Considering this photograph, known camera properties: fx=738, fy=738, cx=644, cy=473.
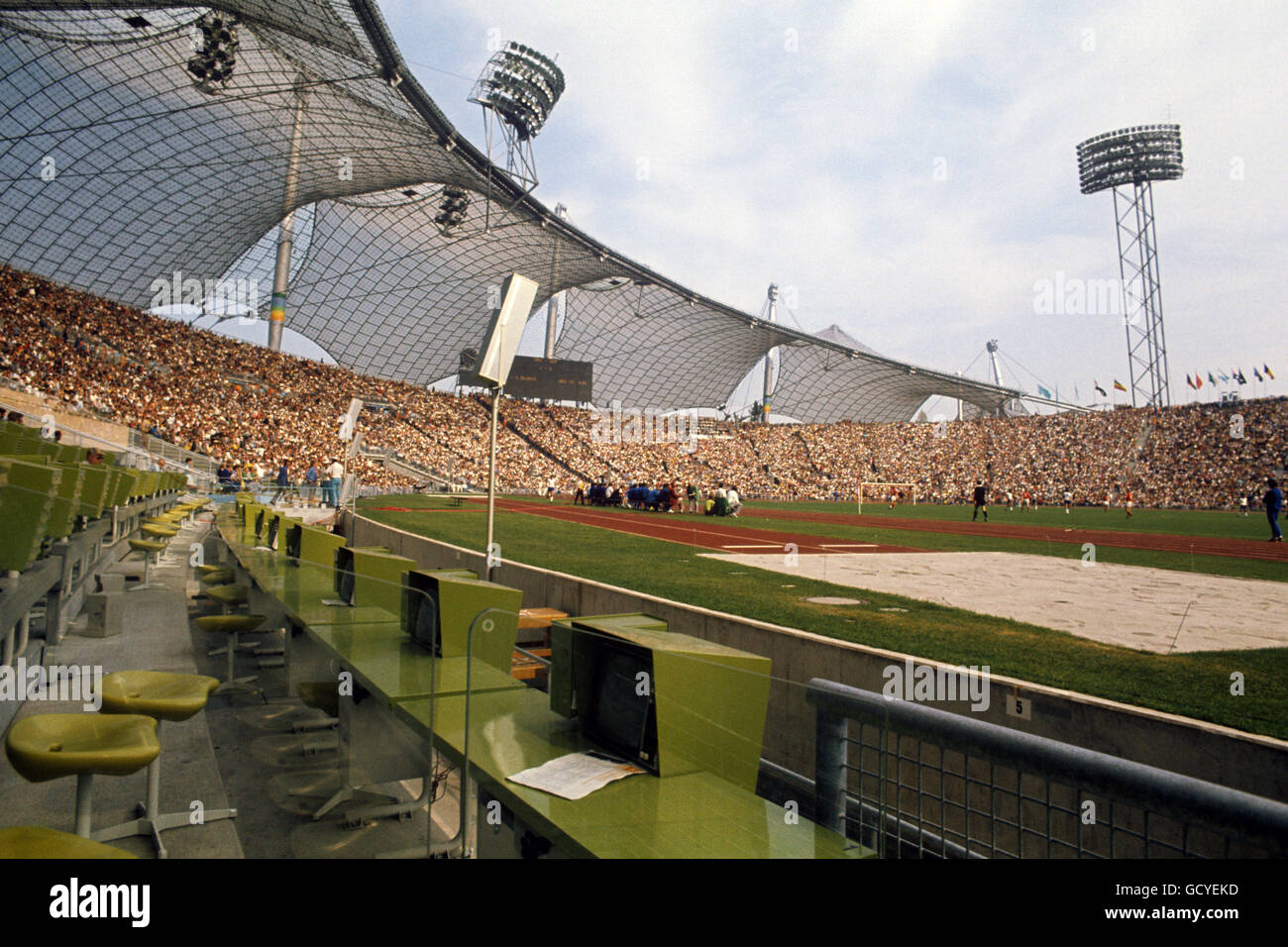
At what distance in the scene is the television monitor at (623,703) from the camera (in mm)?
2952

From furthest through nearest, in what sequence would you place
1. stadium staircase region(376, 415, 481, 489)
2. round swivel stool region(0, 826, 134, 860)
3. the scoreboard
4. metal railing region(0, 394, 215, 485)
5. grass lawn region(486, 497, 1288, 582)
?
the scoreboard < stadium staircase region(376, 415, 481, 489) < metal railing region(0, 394, 215, 485) < grass lawn region(486, 497, 1288, 582) < round swivel stool region(0, 826, 134, 860)

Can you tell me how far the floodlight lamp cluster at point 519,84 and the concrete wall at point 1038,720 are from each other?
44504 mm

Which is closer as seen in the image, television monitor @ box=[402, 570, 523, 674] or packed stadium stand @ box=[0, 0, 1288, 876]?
packed stadium stand @ box=[0, 0, 1288, 876]

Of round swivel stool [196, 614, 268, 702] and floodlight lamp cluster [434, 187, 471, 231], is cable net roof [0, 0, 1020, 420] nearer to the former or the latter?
floodlight lamp cluster [434, 187, 471, 231]

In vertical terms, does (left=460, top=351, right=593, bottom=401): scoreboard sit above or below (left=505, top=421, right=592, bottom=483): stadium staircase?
above

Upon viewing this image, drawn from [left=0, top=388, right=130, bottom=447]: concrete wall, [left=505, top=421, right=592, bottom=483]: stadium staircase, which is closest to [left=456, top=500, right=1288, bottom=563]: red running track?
[left=0, top=388, right=130, bottom=447]: concrete wall

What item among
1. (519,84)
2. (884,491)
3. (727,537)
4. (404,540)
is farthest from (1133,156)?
(404,540)

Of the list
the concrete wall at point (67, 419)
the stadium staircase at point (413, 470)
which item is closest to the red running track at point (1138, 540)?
the concrete wall at point (67, 419)

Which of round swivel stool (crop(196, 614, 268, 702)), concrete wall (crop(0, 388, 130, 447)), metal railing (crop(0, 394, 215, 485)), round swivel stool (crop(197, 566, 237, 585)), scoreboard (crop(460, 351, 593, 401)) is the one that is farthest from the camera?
scoreboard (crop(460, 351, 593, 401))

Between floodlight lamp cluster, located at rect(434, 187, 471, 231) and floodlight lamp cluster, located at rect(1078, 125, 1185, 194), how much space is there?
179 feet

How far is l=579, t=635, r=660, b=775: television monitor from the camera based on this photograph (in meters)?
2.95

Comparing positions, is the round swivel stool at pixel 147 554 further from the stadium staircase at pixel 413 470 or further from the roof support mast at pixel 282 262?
the roof support mast at pixel 282 262

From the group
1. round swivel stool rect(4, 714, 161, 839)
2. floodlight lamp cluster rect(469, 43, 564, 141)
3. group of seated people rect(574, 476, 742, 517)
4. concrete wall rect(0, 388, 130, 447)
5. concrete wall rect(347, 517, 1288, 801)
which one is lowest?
concrete wall rect(347, 517, 1288, 801)
